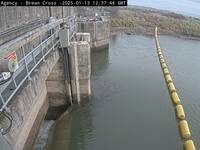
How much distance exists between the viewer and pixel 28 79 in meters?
8.14

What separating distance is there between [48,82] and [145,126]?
5925mm

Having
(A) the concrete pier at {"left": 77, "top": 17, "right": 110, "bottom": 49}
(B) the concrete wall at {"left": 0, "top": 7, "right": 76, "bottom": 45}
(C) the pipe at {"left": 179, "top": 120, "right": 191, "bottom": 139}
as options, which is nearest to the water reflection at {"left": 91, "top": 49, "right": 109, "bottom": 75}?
(A) the concrete pier at {"left": 77, "top": 17, "right": 110, "bottom": 49}

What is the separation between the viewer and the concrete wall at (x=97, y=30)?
29.5m

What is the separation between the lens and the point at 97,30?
1187 inches

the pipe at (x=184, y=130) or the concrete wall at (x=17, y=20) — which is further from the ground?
the concrete wall at (x=17, y=20)

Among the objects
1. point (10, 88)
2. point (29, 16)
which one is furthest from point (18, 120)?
point (29, 16)

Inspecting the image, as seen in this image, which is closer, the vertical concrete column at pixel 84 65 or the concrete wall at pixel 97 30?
the vertical concrete column at pixel 84 65

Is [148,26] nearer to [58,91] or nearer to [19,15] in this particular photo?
[58,91]

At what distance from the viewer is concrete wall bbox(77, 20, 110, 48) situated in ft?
96.7

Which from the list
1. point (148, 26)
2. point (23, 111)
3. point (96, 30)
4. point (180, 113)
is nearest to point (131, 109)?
point (180, 113)

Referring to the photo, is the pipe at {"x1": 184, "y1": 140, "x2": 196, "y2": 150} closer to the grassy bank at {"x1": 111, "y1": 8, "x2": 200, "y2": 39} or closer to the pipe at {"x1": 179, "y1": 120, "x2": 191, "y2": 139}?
the pipe at {"x1": 179, "y1": 120, "x2": 191, "y2": 139}
